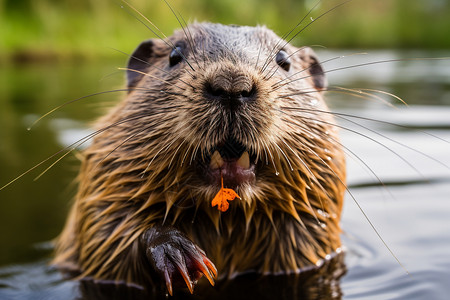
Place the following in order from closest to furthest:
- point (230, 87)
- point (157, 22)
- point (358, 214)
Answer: point (230, 87) < point (358, 214) < point (157, 22)

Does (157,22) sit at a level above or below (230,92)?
below

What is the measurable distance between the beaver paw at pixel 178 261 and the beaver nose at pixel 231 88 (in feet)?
2.16

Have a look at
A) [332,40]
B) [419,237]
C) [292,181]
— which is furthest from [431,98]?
[332,40]

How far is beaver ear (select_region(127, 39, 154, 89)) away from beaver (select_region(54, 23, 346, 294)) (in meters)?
0.06

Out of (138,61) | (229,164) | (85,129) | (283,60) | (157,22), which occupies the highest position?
(283,60)

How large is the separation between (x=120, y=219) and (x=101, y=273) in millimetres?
289

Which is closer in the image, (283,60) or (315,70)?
(283,60)

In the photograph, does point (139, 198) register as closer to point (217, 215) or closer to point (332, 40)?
point (217, 215)

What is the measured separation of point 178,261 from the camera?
2.46m

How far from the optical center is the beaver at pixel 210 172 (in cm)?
241

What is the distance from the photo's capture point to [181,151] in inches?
101

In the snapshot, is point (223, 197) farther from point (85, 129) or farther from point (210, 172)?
point (85, 129)

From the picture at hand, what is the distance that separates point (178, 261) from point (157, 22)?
21234 millimetres

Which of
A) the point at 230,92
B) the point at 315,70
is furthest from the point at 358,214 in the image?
the point at 230,92
